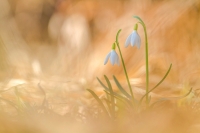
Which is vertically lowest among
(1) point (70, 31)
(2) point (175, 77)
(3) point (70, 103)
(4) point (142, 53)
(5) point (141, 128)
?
(5) point (141, 128)

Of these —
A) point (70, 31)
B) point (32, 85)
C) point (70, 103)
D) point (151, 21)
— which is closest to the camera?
point (70, 103)

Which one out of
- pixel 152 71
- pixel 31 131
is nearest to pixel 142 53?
pixel 152 71

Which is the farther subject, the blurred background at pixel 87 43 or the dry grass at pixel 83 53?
the blurred background at pixel 87 43

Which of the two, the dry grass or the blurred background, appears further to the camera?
the blurred background

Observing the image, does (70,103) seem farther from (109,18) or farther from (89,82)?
(109,18)

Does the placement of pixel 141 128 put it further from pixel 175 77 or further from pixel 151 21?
pixel 151 21

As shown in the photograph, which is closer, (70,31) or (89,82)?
(89,82)

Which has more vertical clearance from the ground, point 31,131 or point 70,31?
point 70,31

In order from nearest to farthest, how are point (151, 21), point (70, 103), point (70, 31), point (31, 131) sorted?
point (31, 131) → point (70, 103) → point (151, 21) → point (70, 31)
